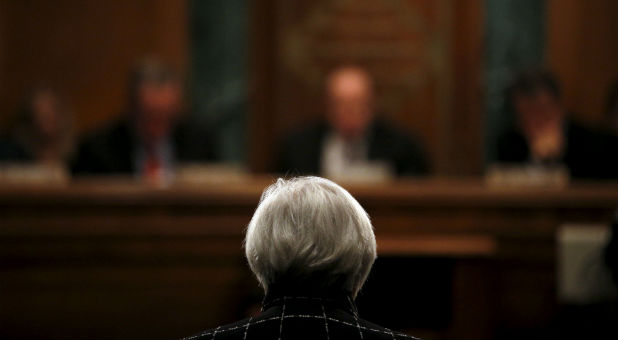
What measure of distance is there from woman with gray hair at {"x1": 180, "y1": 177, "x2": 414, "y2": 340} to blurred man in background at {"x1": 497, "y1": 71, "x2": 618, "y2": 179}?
14.5 ft

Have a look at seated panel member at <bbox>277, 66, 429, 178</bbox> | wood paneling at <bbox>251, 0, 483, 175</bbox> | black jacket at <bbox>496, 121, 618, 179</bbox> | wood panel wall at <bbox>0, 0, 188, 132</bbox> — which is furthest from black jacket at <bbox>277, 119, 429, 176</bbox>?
wood panel wall at <bbox>0, 0, 188, 132</bbox>

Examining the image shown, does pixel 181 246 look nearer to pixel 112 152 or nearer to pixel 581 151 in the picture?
pixel 112 152

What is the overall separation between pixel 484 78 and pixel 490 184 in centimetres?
269

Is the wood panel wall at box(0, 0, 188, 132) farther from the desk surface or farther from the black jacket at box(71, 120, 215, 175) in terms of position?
the desk surface

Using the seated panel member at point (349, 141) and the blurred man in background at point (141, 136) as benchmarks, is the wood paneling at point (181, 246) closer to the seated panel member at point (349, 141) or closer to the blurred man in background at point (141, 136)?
the blurred man in background at point (141, 136)

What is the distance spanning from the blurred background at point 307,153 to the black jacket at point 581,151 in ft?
0.04

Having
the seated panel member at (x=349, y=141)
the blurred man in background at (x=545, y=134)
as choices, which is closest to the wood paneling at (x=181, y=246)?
the blurred man in background at (x=545, y=134)

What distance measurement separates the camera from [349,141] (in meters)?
6.54

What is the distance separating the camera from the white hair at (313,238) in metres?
1.92

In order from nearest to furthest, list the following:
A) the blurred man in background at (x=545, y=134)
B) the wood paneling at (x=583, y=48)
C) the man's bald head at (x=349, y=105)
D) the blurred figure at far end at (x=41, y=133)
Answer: the blurred man in background at (x=545, y=134) → the man's bald head at (x=349, y=105) → the blurred figure at far end at (x=41, y=133) → the wood paneling at (x=583, y=48)

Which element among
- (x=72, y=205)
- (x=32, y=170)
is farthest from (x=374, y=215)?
(x=32, y=170)

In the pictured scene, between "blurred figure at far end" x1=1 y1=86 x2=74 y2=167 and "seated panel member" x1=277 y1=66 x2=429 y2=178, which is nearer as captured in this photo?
"seated panel member" x1=277 y1=66 x2=429 y2=178

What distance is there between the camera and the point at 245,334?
75.2 inches

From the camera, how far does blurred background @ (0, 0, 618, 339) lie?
16.2 feet
